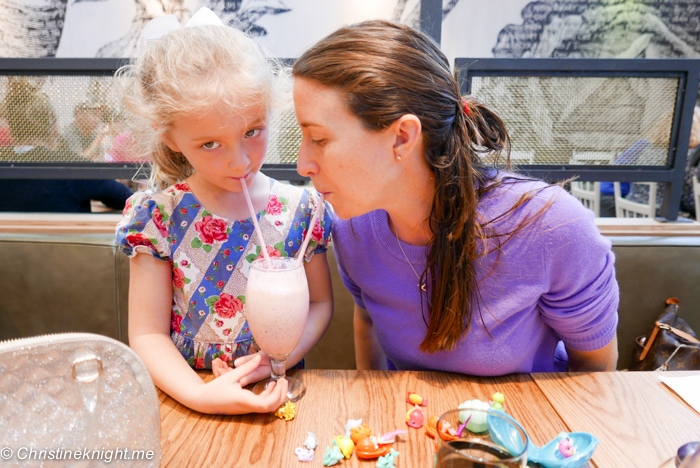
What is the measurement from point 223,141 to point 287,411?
537mm

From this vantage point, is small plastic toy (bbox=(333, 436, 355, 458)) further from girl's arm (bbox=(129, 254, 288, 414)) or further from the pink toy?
the pink toy

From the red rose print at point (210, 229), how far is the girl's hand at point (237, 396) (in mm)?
367

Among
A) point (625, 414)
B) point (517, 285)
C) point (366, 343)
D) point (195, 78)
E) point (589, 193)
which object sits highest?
point (195, 78)

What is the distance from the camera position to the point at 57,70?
179 cm

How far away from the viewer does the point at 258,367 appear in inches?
36.9

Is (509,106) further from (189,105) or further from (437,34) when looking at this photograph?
(189,105)

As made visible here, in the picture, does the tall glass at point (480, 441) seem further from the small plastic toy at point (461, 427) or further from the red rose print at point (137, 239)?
the red rose print at point (137, 239)

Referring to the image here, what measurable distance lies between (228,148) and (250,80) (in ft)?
0.50

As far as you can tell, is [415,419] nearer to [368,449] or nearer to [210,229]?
[368,449]

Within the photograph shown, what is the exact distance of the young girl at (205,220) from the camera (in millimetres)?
922

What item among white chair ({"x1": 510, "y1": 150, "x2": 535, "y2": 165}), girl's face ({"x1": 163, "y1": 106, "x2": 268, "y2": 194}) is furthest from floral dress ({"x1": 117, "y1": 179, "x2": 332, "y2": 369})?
white chair ({"x1": 510, "y1": 150, "x2": 535, "y2": 165})

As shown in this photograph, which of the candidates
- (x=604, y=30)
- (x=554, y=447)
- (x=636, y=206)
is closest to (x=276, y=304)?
(x=554, y=447)

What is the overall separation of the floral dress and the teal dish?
635mm

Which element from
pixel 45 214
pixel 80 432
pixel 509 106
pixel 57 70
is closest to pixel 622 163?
pixel 509 106
